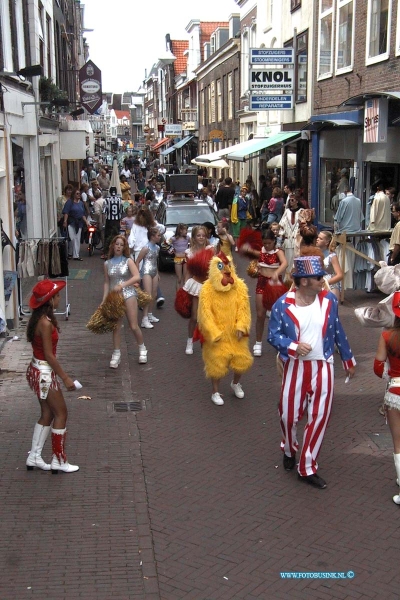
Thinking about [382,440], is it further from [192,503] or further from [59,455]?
[59,455]

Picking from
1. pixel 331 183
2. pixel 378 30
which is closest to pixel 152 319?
pixel 378 30

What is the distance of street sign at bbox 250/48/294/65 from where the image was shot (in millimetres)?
21397

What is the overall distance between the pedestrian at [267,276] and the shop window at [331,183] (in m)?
9.24

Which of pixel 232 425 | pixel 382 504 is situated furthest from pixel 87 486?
A: pixel 382 504

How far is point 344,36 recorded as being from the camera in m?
19.3

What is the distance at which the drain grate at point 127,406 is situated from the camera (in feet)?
25.0

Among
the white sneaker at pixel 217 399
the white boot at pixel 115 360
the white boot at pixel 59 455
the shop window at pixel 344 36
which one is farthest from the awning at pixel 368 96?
the white boot at pixel 59 455

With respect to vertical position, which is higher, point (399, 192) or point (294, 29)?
point (294, 29)

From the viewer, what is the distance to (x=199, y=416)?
739cm

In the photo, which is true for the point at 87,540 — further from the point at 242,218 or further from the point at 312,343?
the point at 242,218

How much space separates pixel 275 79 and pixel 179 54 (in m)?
49.4

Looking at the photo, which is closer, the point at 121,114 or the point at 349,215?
the point at 349,215

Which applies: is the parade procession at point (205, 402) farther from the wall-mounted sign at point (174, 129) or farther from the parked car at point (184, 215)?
the wall-mounted sign at point (174, 129)

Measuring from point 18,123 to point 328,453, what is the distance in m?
10.7
